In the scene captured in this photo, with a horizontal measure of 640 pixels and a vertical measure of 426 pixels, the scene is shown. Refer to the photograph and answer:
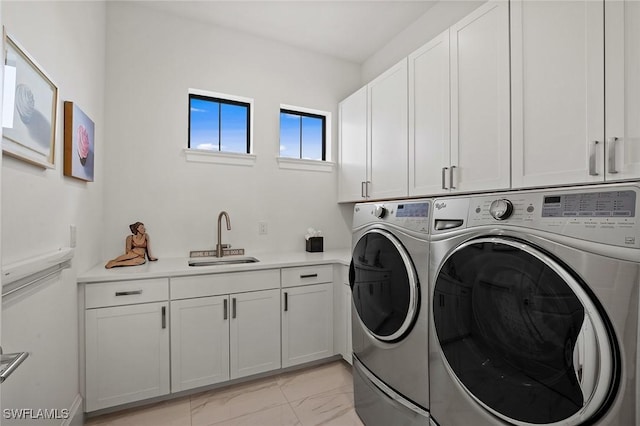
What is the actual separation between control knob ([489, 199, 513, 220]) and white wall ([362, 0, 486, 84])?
1717 mm

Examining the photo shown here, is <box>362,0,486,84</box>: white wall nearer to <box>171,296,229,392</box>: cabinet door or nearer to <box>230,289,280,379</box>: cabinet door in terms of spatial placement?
<box>230,289,280,379</box>: cabinet door

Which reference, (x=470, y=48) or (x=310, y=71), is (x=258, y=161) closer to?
(x=310, y=71)

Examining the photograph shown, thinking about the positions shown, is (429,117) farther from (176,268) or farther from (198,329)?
(198,329)

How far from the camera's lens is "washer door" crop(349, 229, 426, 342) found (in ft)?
4.85

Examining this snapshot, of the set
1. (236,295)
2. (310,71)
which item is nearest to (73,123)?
(236,295)

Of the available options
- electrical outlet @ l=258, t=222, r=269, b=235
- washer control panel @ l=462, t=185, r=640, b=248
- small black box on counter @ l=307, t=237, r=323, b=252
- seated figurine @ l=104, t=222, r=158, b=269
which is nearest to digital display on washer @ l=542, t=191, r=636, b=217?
washer control panel @ l=462, t=185, r=640, b=248

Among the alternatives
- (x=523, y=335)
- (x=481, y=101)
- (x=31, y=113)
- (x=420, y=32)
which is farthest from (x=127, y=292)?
(x=420, y=32)

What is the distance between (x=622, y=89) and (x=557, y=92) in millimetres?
224

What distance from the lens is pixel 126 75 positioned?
7.68 feet

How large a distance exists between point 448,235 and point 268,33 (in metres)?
2.43

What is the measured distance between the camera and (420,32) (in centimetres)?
254

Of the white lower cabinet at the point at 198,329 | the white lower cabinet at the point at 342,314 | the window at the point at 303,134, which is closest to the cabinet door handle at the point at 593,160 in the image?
the white lower cabinet at the point at 342,314

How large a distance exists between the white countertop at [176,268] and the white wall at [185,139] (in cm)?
29

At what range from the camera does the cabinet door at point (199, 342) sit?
196cm
